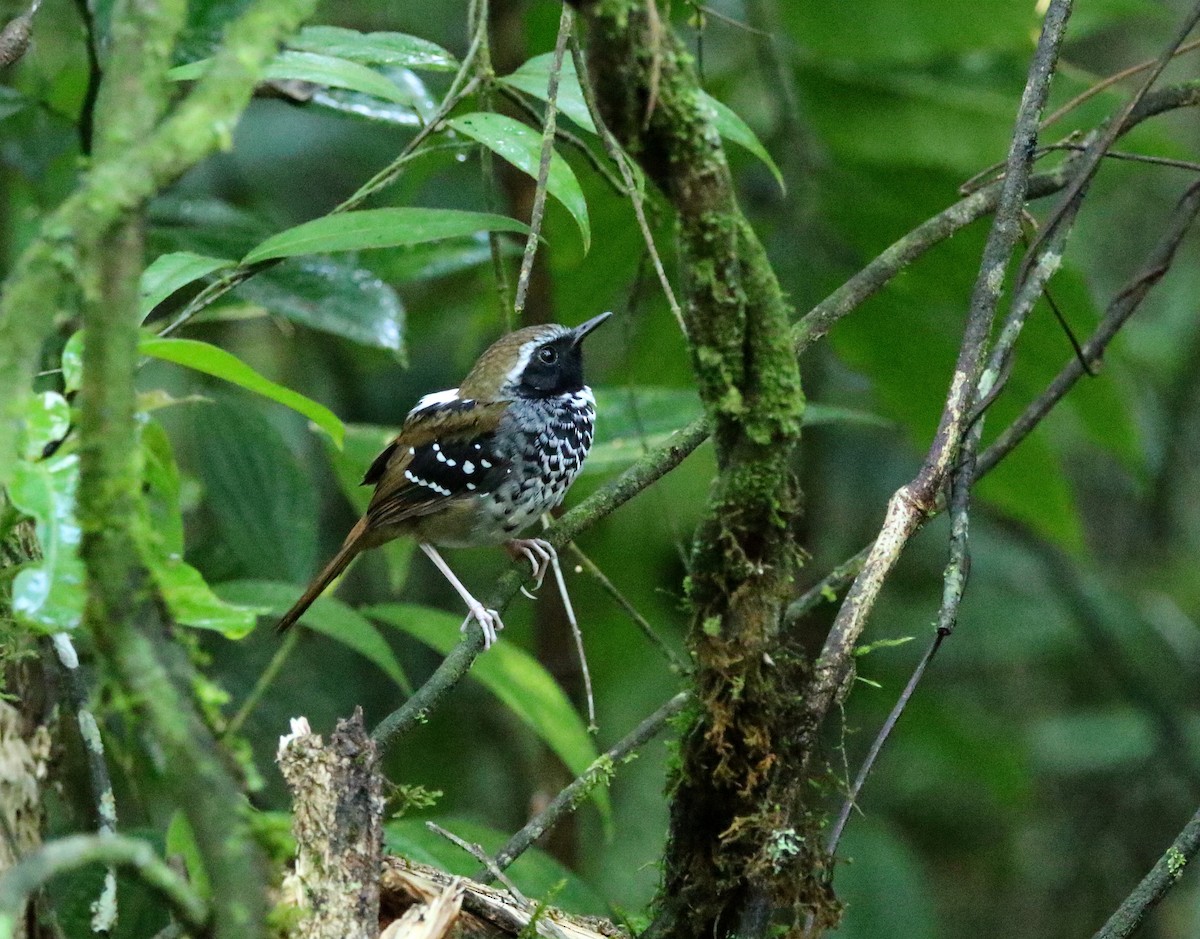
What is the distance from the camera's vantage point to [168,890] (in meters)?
1.32

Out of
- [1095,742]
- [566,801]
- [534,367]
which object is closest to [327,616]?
[566,801]

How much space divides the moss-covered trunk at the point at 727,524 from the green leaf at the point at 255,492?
1.84m

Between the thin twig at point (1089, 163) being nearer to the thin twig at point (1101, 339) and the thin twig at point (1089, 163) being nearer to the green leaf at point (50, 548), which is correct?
the thin twig at point (1101, 339)

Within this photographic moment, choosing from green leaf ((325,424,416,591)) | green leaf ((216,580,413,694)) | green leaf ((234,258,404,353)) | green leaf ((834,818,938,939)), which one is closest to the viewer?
green leaf ((216,580,413,694))

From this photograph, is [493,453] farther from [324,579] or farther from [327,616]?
[327,616]

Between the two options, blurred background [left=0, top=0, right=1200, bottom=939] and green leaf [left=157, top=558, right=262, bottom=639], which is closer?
green leaf [left=157, top=558, right=262, bottom=639]

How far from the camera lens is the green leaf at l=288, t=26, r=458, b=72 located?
263 centimetres

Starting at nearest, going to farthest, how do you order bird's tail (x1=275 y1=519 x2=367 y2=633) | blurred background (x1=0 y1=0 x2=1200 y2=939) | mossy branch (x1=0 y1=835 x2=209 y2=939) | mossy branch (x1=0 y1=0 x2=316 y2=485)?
mossy branch (x1=0 y1=835 x2=209 y2=939) → mossy branch (x1=0 y1=0 x2=316 y2=485) → bird's tail (x1=275 y1=519 x2=367 y2=633) → blurred background (x1=0 y1=0 x2=1200 y2=939)

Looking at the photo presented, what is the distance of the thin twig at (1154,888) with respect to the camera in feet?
7.30

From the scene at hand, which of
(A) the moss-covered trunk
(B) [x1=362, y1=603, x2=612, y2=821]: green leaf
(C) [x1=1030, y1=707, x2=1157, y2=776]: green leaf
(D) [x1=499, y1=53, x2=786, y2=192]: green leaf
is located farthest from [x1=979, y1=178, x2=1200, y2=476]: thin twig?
(C) [x1=1030, y1=707, x2=1157, y2=776]: green leaf

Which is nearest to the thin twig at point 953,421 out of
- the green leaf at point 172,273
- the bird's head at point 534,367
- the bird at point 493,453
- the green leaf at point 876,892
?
the green leaf at point 172,273

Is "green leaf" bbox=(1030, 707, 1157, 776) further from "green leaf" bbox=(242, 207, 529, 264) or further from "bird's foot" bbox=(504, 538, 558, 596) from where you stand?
"green leaf" bbox=(242, 207, 529, 264)

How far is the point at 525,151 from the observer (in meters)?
2.25

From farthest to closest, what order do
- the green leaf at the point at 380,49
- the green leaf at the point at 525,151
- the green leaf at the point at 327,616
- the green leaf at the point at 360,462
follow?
the green leaf at the point at 360,462
the green leaf at the point at 327,616
the green leaf at the point at 380,49
the green leaf at the point at 525,151
